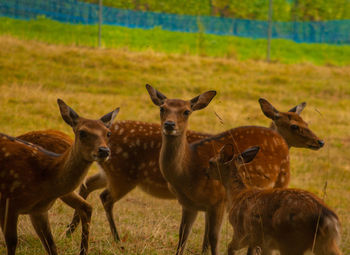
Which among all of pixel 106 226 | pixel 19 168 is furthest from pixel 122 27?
pixel 19 168

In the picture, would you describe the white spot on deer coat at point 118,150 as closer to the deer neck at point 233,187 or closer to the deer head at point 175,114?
the deer head at point 175,114

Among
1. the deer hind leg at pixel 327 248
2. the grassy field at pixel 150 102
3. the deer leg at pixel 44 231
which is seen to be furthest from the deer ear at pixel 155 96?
the deer hind leg at pixel 327 248

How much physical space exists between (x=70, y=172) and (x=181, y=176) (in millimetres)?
1480

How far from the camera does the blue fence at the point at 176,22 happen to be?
27.9m

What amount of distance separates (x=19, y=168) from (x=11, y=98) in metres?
10.2

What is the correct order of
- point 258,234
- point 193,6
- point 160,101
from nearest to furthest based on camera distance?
point 258,234, point 160,101, point 193,6

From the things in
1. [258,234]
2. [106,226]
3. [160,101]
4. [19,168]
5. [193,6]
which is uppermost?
[193,6]

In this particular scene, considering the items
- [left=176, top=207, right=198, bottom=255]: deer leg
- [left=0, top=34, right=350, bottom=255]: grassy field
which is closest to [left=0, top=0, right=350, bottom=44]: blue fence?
[left=0, top=34, right=350, bottom=255]: grassy field

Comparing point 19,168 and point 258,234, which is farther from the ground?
point 19,168

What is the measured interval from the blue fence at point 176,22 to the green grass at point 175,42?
40 centimetres

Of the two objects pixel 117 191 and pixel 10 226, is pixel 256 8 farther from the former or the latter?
pixel 10 226

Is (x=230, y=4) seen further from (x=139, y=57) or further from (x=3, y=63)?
(x=3, y=63)

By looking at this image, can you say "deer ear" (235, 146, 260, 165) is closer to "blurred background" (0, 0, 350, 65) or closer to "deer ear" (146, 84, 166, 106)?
"deer ear" (146, 84, 166, 106)

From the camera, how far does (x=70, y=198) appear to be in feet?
19.1
